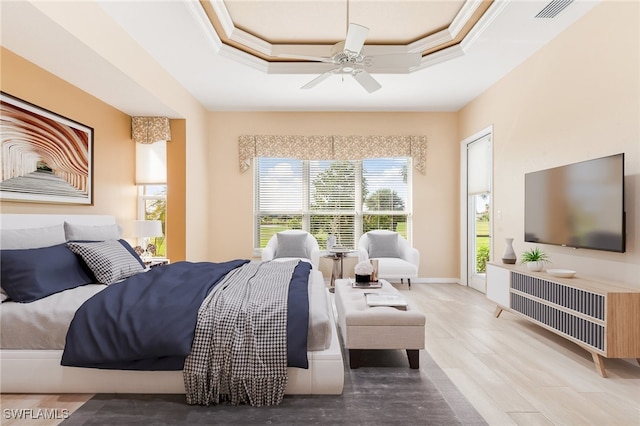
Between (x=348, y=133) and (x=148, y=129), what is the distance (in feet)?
10.2

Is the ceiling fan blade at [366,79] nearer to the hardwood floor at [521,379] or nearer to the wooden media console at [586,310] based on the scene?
the wooden media console at [586,310]

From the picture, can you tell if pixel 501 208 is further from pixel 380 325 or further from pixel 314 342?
pixel 314 342

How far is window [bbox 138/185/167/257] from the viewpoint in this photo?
16.6ft

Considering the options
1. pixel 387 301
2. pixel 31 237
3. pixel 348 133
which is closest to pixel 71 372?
pixel 31 237

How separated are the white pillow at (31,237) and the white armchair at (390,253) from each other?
3.82 metres

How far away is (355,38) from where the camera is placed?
2.73 meters

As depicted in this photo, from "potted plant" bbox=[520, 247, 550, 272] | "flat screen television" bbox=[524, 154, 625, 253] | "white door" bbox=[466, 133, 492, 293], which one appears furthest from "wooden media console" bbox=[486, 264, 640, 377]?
"white door" bbox=[466, 133, 492, 293]

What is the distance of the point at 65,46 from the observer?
290 cm

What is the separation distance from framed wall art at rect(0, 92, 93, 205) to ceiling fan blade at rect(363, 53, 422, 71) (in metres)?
2.97

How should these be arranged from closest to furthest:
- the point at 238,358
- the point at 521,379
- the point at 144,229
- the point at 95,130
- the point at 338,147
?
the point at 238,358 → the point at 521,379 → the point at 95,130 → the point at 144,229 → the point at 338,147

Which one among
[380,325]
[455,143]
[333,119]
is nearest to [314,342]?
[380,325]

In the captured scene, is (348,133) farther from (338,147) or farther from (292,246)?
(292,246)

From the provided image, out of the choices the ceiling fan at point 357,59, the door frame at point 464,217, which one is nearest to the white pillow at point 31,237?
the ceiling fan at point 357,59

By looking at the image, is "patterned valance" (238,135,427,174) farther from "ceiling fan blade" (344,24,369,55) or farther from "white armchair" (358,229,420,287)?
"ceiling fan blade" (344,24,369,55)
